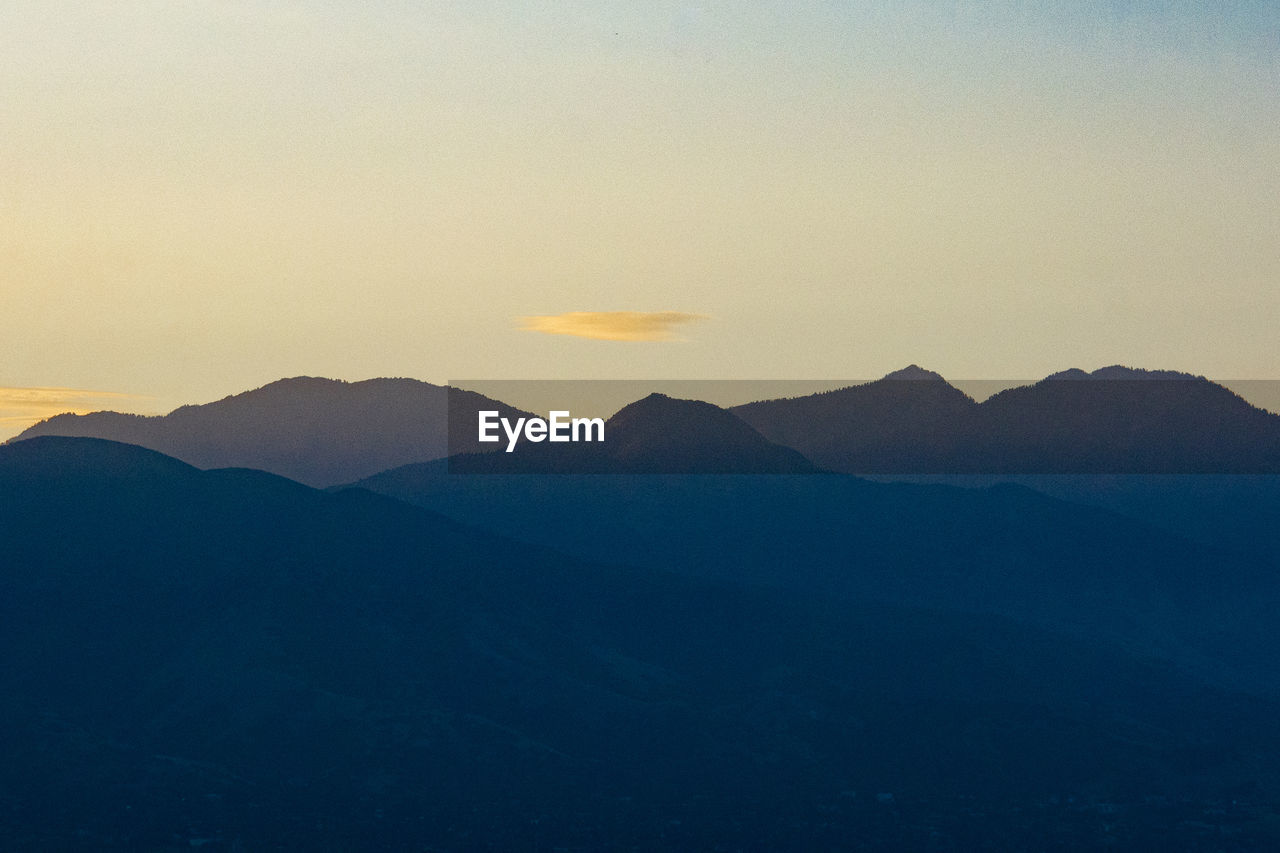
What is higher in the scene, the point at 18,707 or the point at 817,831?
the point at 18,707

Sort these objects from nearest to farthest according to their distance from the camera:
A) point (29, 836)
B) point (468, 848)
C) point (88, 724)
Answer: point (29, 836) < point (468, 848) < point (88, 724)

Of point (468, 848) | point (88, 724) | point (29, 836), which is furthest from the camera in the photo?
point (88, 724)

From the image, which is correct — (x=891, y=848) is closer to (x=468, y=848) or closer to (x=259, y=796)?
(x=468, y=848)

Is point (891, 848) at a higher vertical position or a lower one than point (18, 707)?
lower

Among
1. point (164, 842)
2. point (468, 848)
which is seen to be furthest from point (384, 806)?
point (164, 842)

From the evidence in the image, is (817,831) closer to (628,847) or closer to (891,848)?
(891,848)

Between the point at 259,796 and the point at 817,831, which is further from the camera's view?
the point at 817,831

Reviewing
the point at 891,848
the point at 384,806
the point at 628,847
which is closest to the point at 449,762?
the point at 384,806

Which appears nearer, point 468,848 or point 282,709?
point 468,848

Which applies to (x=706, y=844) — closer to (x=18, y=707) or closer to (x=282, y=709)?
(x=282, y=709)
